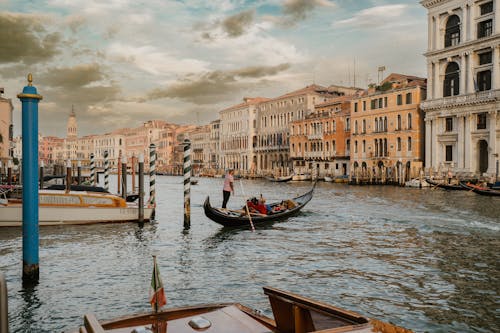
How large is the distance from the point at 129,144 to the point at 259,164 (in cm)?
5643

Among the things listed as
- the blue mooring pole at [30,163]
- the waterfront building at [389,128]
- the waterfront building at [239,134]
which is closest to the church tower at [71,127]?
the waterfront building at [239,134]

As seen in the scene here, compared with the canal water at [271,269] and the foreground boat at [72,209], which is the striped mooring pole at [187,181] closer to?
the canal water at [271,269]

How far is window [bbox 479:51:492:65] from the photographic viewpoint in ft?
109

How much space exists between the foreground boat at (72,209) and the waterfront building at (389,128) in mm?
29603

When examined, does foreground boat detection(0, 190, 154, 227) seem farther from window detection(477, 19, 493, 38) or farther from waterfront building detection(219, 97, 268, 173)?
waterfront building detection(219, 97, 268, 173)

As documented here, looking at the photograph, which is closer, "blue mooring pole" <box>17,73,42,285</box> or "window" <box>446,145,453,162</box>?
"blue mooring pole" <box>17,73,42,285</box>

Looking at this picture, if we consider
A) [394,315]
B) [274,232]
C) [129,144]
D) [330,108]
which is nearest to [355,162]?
[330,108]

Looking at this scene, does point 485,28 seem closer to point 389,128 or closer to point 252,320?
point 389,128

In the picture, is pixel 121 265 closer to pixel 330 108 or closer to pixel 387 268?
pixel 387 268

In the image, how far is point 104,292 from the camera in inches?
261

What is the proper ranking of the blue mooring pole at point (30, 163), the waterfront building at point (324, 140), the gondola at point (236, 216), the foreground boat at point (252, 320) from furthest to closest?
the waterfront building at point (324, 140) < the gondola at point (236, 216) < the blue mooring pole at point (30, 163) < the foreground boat at point (252, 320)

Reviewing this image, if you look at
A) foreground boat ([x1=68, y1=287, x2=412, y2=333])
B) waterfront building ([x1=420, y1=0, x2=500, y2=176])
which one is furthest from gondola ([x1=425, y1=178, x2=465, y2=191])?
foreground boat ([x1=68, y1=287, x2=412, y2=333])

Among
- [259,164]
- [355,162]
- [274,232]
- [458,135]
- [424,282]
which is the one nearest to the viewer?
[424,282]

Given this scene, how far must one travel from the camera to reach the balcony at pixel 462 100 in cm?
3225
